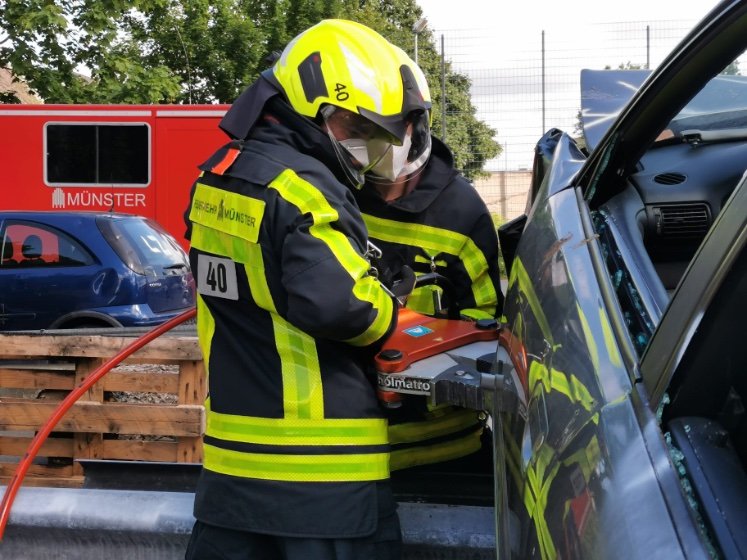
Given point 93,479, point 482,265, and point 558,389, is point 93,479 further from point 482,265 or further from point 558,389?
point 558,389

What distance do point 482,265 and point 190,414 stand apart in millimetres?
2261

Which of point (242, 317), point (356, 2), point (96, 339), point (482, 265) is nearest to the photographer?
point (242, 317)

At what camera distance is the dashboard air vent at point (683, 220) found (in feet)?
6.69

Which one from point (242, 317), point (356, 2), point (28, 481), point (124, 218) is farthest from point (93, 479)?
point (356, 2)

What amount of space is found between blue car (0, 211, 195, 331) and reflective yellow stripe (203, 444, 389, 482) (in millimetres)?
5818

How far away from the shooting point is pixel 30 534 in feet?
7.12

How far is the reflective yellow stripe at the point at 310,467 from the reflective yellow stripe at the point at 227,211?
0.49 m

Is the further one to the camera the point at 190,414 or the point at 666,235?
the point at 190,414

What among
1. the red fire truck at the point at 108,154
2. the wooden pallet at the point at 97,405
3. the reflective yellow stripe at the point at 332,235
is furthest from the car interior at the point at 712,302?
the red fire truck at the point at 108,154

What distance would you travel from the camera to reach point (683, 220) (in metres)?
2.05

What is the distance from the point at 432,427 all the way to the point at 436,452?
0.31 ft

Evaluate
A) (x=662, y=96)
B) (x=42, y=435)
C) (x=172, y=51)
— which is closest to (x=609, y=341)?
(x=662, y=96)

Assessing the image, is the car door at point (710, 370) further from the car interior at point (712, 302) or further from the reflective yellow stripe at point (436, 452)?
the reflective yellow stripe at point (436, 452)

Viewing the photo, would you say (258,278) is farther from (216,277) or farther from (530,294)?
(530,294)
